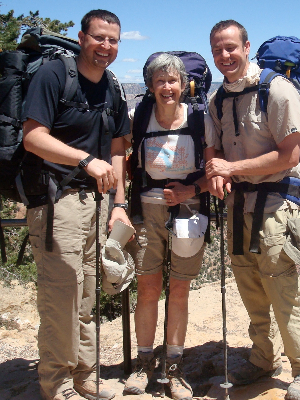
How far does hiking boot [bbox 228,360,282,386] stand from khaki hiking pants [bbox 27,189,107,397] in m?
1.27

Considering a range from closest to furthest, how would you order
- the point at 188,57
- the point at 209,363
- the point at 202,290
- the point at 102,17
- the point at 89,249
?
the point at 102,17, the point at 89,249, the point at 188,57, the point at 209,363, the point at 202,290

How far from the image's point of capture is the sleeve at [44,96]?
2916mm

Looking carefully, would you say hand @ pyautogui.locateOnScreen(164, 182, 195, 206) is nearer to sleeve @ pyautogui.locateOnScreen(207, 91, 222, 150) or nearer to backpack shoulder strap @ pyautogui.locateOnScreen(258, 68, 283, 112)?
sleeve @ pyautogui.locateOnScreen(207, 91, 222, 150)

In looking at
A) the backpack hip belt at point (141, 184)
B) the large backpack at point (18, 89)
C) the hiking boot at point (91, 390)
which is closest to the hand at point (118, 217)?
the backpack hip belt at point (141, 184)

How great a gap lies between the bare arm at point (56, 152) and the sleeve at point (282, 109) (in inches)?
45.2

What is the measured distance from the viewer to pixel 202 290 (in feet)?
19.7

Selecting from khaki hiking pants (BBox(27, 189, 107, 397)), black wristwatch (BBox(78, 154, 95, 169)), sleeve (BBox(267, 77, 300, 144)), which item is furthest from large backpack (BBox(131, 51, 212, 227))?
black wristwatch (BBox(78, 154, 95, 169))

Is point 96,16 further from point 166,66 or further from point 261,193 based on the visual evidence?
point 261,193

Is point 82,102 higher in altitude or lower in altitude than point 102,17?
lower

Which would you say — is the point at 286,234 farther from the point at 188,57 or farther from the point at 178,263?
the point at 188,57

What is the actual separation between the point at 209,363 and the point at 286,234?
5.00 feet

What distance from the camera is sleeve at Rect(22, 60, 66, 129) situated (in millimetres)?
2916

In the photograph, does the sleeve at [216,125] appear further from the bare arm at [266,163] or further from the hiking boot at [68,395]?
the hiking boot at [68,395]

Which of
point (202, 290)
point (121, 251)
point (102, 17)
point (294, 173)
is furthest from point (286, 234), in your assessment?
point (202, 290)
